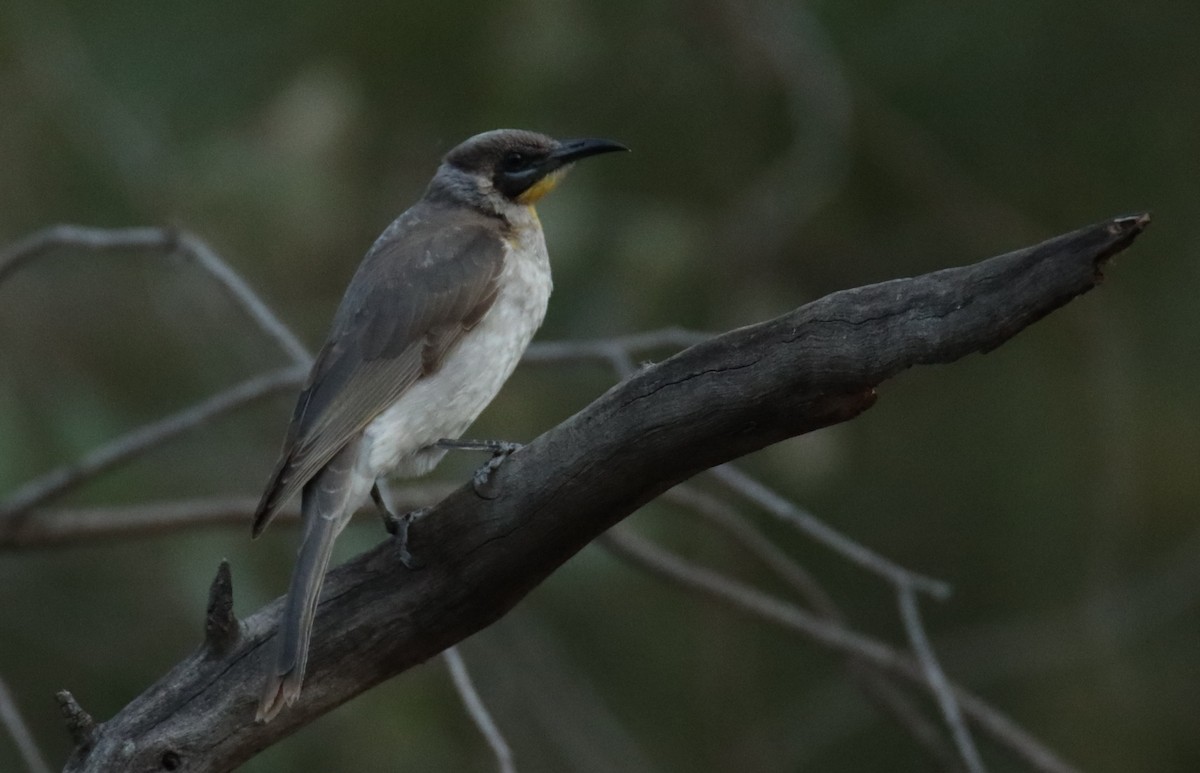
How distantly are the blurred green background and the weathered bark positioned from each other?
2.76 meters

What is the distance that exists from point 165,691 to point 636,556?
1.83m

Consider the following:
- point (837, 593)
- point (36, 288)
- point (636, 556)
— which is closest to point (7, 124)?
point (36, 288)

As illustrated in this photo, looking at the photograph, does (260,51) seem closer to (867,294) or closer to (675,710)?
(675,710)

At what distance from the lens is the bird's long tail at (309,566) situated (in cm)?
320

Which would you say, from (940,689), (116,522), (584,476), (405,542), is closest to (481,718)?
(405,542)

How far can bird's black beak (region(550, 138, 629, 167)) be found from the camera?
4629 mm

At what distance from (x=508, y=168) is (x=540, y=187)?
12 centimetres

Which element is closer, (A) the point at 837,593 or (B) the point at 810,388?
(B) the point at 810,388

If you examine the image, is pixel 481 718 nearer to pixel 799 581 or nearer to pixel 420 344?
pixel 420 344

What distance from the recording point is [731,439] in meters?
3.00

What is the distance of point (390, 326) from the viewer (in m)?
4.19

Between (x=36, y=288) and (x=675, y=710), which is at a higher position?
(x=36, y=288)

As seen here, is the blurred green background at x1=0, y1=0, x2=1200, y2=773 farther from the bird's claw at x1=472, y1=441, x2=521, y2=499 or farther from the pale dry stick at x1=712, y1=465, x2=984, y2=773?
the bird's claw at x1=472, y1=441, x2=521, y2=499

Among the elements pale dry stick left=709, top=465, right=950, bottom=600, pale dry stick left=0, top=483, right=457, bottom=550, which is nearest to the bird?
pale dry stick left=709, top=465, right=950, bottom=600
